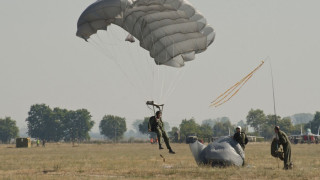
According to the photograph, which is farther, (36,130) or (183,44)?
(36,130)

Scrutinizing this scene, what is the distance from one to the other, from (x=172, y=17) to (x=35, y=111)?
6972 inches

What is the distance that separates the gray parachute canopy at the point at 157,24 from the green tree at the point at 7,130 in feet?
557

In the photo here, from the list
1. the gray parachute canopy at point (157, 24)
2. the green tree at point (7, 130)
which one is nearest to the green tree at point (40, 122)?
the green tree at point (7, 130)

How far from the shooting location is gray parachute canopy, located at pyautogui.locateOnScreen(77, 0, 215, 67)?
22391 mm

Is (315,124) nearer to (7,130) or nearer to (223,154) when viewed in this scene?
(7,130)

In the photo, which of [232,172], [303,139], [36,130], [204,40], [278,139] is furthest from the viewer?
[36,130]

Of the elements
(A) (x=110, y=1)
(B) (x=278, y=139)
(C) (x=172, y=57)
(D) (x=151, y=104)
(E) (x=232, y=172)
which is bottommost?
(E) (x=232, y=172)

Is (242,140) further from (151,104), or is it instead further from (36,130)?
(36,130)

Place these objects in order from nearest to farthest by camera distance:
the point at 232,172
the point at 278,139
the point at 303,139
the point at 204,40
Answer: the point at 232,172 < the point at 278,139 < the point at 204,40 < the point at 303,139

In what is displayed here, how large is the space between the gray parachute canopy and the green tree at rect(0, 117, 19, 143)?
170m

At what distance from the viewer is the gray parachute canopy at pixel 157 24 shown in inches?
882

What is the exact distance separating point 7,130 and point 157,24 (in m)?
172

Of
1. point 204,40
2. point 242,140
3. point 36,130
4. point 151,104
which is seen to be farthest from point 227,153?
point 36,130

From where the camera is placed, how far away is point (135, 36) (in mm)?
25422
